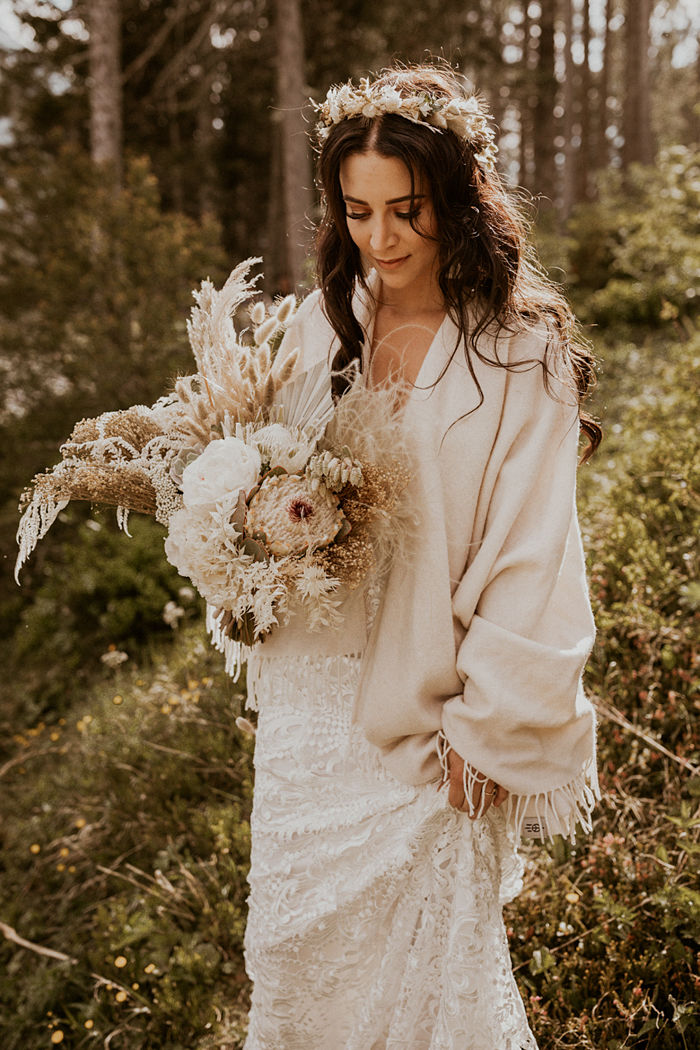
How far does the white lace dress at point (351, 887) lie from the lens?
5.40 feet

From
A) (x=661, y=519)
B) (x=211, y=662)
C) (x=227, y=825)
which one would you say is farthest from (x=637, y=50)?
(x=227, y=825)

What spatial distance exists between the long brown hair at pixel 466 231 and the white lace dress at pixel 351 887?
2.54 ft

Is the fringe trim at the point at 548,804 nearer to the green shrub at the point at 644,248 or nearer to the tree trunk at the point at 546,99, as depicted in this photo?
the green shrub at the point at 644,248

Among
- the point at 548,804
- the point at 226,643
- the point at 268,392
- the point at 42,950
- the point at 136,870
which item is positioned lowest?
the point at 42,950

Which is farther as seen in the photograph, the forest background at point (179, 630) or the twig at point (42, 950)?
the twig at point (42, 950)

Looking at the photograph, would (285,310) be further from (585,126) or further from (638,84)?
(585,126)

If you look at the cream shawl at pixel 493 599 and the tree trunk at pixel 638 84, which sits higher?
the tree trunk at pixel 638 84

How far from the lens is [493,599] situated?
1.55 meters

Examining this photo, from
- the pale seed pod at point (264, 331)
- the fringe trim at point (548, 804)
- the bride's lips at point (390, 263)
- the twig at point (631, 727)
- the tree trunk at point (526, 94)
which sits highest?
the tree trunk at point (526, 94)

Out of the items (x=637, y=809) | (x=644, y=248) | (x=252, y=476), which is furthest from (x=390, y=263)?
(x=644, y=248)

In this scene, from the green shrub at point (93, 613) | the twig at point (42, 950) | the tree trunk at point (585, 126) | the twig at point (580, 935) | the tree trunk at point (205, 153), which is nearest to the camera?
the twig at point (580, 935)

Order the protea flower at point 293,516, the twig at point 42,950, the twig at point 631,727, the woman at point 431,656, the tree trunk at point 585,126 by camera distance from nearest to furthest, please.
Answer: the protea flower at point 293,516, the woman at point 431,656, the twig at point 631,727, the twig at point 42,950, the tree trunk at point 585,126

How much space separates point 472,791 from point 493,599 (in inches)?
15.2

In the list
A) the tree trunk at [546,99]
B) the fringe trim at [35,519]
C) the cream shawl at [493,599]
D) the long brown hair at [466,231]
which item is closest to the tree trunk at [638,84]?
the tree trunk at [546,99]
